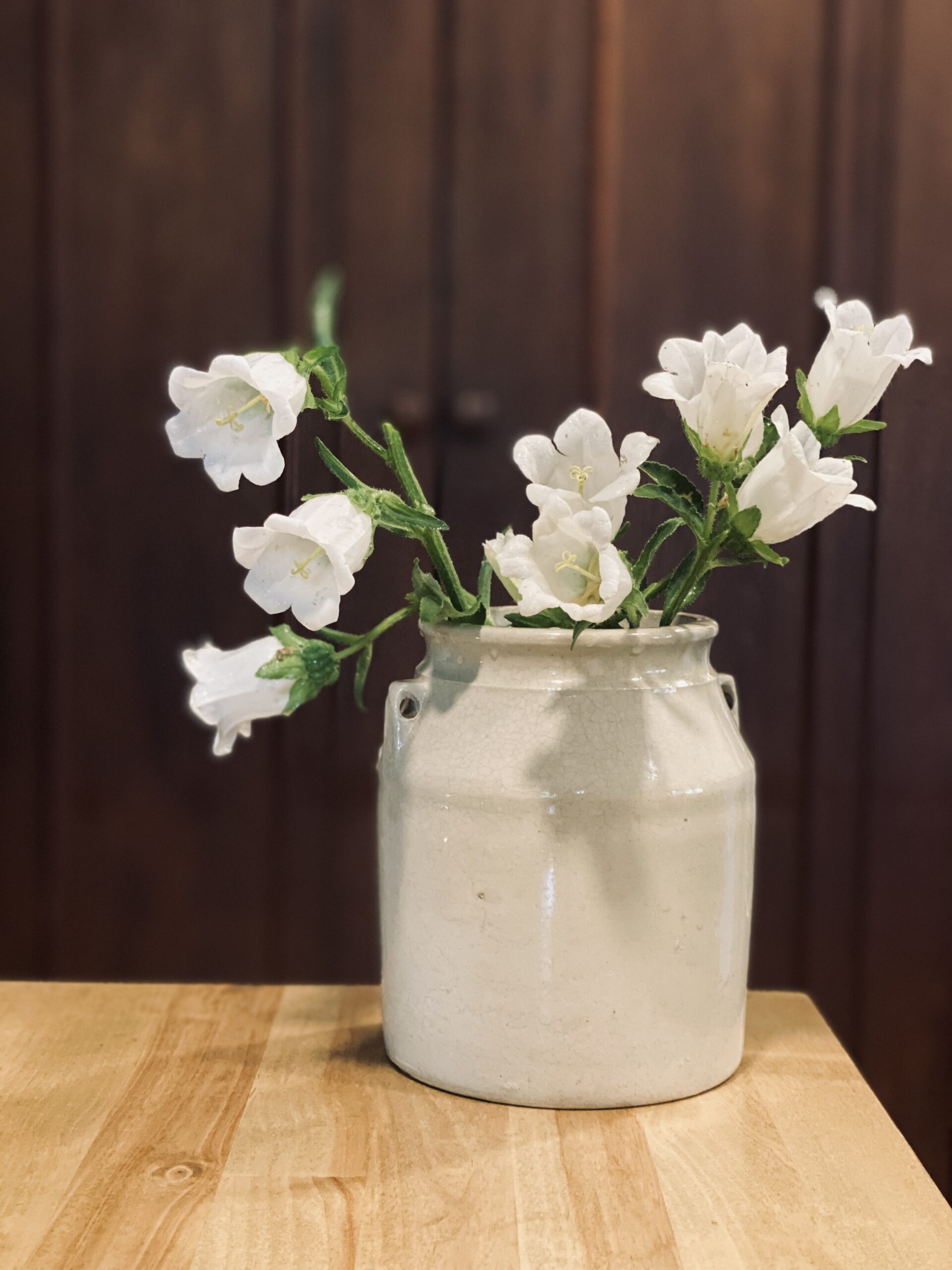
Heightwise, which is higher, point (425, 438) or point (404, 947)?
point (425, 438)

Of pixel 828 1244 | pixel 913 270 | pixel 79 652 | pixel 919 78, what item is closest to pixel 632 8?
pixel 919 78

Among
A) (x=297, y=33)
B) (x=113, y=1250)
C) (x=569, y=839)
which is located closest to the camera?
(x=113, y=1250)

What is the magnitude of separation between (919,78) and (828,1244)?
138 centimetres

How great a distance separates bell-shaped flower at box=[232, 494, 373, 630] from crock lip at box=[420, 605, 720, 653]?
8cm

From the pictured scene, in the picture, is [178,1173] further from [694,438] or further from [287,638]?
[694,438]

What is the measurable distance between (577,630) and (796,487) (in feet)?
0.43

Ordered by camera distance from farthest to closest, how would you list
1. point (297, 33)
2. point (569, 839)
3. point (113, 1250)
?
point (297, 33), point (569, 839), point (113, 1250)

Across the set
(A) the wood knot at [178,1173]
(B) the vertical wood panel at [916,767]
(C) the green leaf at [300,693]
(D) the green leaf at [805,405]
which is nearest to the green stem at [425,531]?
(C) the green leaf at [300,693]

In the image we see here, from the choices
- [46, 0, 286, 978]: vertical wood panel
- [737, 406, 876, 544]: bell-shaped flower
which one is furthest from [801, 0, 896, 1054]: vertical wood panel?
[737, 406, 876, 544]: bell-shaped flower

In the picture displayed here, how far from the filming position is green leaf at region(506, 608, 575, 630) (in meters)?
0.70

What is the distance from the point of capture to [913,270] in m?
1.54

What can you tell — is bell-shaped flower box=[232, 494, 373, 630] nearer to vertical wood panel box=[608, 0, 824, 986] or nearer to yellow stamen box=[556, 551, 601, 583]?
yellow stamen box=[556, 551, 601, 583]

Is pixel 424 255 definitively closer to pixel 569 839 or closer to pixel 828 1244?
pixel 569 839

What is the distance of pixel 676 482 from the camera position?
0.70 metres
